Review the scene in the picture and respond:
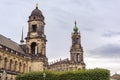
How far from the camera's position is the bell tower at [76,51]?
10050cm

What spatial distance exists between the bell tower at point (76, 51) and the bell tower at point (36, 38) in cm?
2555

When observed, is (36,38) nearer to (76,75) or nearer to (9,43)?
(9,43)

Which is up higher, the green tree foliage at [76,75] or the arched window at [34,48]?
the arched window at [34,48]

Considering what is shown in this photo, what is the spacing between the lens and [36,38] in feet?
245

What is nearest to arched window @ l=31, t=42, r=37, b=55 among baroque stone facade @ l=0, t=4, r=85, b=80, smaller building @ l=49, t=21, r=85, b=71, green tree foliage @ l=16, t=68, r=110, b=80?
baroque stone facade @ l=0, t=4, r=85, b=80

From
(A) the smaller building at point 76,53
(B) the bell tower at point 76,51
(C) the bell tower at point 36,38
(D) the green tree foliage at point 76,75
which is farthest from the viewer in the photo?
(B) the bell tower at point 76,51

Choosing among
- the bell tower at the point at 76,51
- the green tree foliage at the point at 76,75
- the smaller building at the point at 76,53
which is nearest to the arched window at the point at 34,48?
the green tree foliage at the point at 76,75

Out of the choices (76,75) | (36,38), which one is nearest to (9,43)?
(36,38)

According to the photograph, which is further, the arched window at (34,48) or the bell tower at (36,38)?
the arched window at (34,48)

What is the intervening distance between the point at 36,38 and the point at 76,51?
94.9 ft

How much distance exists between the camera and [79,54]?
100875 millimetres

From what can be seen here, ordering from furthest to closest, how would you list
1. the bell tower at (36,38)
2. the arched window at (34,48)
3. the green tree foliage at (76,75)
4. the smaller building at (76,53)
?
the smaller building at (76,53), the arched window at (34,48), the bell tower at (36,38), the green tree foliage at (76,75)

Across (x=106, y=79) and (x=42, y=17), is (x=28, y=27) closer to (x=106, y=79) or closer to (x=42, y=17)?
(x=42, y=17)

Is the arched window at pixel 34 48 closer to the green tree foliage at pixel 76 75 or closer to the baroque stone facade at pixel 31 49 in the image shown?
the baroque stone facade at pixel 31 49
